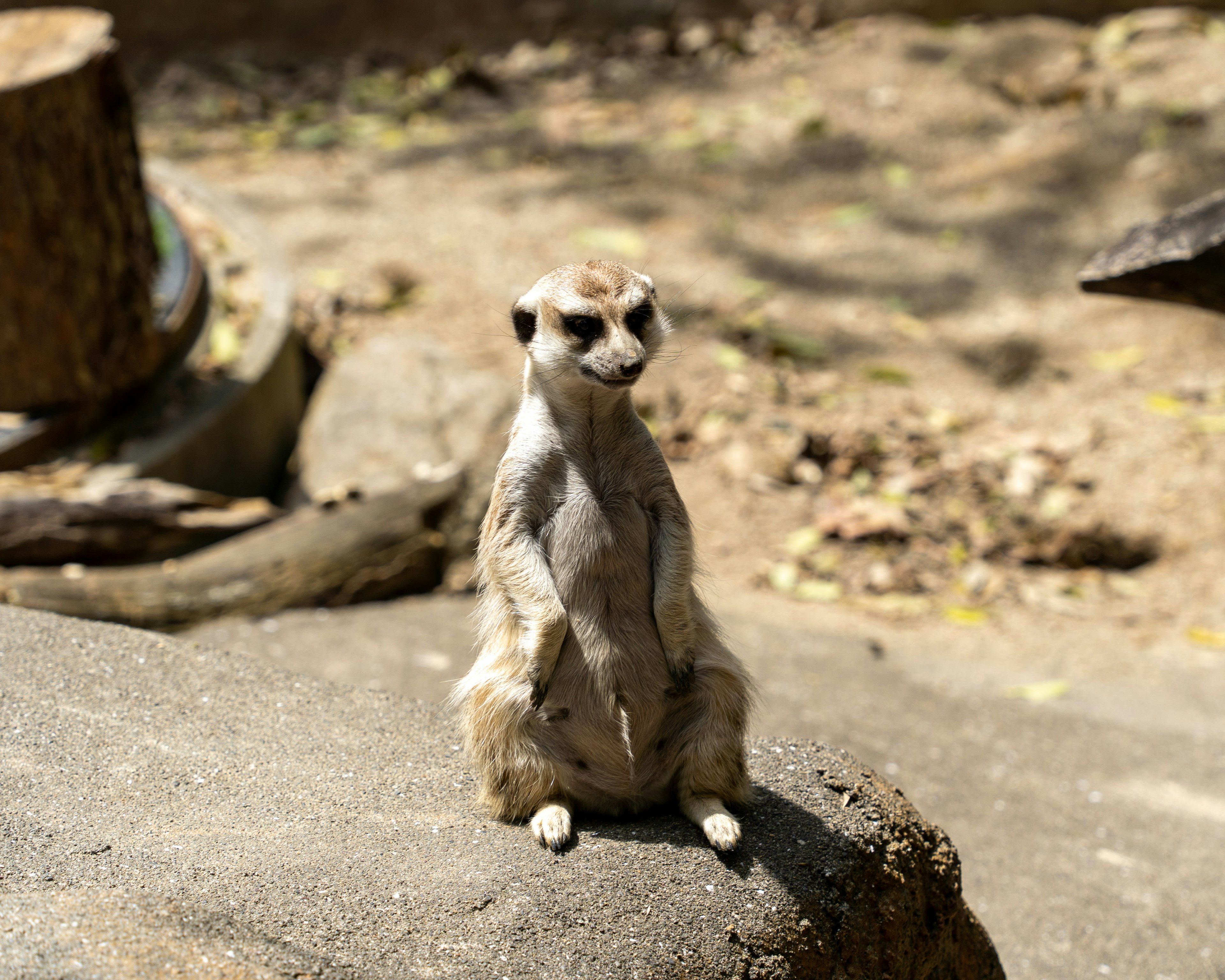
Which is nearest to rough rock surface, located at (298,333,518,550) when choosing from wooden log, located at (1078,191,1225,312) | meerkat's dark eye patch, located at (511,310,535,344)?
meerkat's dark eye patch, located at (511,310,535,344)

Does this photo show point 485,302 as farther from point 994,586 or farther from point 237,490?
point 994,586

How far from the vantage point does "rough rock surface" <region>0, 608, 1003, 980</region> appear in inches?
77.2

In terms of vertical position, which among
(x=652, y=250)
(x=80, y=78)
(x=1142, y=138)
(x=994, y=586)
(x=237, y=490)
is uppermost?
(x=80, y=78)

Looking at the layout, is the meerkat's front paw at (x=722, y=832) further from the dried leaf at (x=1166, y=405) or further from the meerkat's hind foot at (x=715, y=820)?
the dried leaf at (x=1166, y=405)

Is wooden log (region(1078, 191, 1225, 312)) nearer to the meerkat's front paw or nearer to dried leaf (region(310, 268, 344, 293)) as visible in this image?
the meerkat's front paw

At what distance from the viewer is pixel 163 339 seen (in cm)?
575

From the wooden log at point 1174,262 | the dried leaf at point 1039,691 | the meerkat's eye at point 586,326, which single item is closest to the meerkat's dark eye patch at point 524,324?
the meerkat's eye at point 586,326

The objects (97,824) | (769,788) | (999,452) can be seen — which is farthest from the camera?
(999,452)

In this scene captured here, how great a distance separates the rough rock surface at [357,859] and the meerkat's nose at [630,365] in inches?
39.3

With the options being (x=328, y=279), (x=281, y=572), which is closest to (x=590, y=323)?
(x=281, y=572)

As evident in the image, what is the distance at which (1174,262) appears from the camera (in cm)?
282

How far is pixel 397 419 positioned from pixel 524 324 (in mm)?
3662

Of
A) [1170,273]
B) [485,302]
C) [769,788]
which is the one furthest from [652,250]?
[769,788]

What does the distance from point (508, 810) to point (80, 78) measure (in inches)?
168
